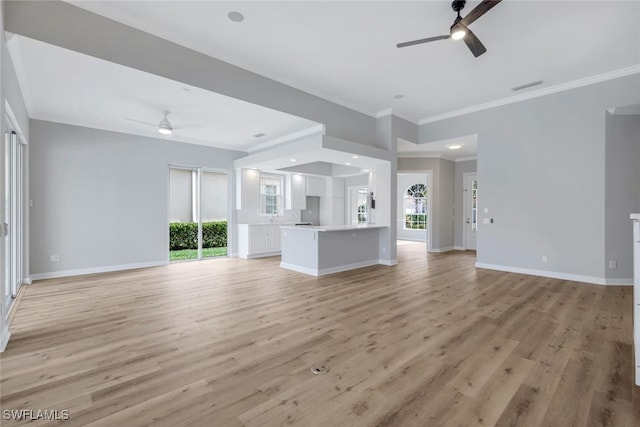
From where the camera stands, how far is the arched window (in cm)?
1123

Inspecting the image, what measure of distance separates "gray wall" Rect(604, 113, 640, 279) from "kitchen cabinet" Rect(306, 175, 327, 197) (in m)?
6.69

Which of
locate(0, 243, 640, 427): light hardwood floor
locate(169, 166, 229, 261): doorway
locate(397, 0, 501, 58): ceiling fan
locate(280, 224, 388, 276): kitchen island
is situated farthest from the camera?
locate(169, 166, 229, 261): doorway

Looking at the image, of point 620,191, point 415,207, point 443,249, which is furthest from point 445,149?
point 415,207

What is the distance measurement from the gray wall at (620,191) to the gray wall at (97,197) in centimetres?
816

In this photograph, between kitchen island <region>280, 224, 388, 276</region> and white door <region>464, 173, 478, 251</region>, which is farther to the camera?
white door <region>464, 173, 478, 251</region>

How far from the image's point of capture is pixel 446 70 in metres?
4.32

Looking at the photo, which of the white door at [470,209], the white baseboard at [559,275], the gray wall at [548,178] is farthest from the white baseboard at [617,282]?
the white door at [470,209]

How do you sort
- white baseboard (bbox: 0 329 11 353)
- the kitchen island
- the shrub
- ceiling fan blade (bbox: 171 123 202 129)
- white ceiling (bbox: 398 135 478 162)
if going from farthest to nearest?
1. the shrub
2. white ceiling (bbox: 398 135 478 162)
3. ceiling fan blade (bbox: 171 123 202 129)
4. the kitchen island
5. white baseboard (bbox: 0 329 11 353)

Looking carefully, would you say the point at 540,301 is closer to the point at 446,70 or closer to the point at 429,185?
the point at 446,70

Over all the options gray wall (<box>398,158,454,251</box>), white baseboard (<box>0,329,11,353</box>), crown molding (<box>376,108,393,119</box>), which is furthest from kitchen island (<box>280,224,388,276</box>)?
white baseboard (<box>0,329,11,353</box>)

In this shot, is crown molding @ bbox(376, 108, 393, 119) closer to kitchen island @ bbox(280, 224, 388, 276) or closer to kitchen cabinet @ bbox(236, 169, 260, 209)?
kitchen island @ bbox(280, 224, 388, 276)

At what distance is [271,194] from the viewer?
838cm

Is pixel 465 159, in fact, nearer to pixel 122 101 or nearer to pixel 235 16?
pixel 235 16

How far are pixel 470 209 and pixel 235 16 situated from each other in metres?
8.15
